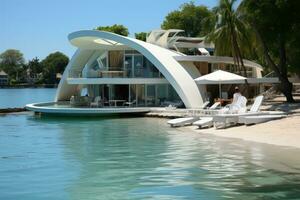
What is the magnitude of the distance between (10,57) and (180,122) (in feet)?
536

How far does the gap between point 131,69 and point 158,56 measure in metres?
4.24

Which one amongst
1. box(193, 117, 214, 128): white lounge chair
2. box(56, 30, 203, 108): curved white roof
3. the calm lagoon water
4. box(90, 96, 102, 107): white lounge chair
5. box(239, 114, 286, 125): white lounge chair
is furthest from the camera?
box(90, 96, 102, 107): white lounge chair

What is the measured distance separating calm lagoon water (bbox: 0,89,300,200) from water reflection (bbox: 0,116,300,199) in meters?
0.02

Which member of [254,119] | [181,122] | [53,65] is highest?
[53,65]

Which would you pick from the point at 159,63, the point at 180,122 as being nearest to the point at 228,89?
the point at 159,63

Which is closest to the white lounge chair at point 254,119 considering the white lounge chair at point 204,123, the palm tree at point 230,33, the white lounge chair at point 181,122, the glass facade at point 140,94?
the white lounge chair at point 204,123

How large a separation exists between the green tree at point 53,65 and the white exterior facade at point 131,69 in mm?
118770

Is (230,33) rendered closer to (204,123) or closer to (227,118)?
(204,123)

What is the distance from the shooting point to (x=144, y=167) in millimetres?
13906

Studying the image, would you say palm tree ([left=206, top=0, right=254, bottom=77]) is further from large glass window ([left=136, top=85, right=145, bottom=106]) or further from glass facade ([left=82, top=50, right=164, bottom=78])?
large glass window ([left=136, top=85, right=145, bottom=106])

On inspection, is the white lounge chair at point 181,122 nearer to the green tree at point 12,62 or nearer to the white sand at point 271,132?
the white sand at point 271,132

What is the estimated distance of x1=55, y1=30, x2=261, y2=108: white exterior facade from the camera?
108 ft

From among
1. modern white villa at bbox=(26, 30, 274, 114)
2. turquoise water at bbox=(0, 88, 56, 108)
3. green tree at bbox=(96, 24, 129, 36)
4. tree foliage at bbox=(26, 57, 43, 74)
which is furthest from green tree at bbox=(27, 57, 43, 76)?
modern white villa at bbox=(26, 30, 274, 114)

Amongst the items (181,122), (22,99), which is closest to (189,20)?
(22,99)
